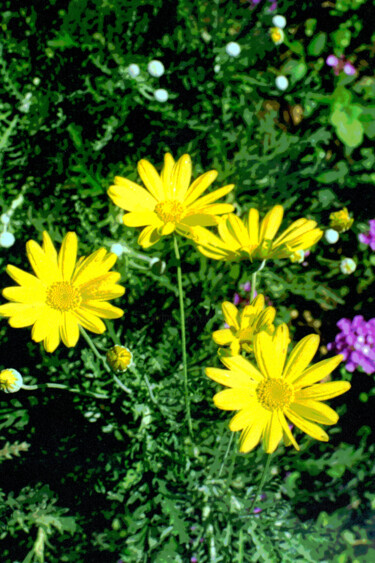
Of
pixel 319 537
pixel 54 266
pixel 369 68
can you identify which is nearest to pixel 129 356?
pixel 54 266

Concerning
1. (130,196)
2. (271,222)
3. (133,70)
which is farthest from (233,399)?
(133,70)

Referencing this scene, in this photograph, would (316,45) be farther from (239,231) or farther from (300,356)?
(300,356)

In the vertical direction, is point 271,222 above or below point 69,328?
above

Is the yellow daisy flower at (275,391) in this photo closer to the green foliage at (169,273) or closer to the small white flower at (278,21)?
the green foliage at (169,273)

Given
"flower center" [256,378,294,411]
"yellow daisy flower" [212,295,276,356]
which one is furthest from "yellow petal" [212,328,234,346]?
"flower center" [256,378,294,411]

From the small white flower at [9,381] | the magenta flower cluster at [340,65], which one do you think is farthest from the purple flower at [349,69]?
the small white flower at [9,381]

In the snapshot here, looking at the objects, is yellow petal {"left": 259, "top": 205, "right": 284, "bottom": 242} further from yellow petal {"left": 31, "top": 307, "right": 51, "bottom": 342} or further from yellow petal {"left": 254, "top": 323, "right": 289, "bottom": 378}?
yellow petal {"left": 31, "top": 307, "right": 51, "bottom": 342}

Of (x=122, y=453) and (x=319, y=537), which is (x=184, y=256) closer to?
(x=122, y=453)
